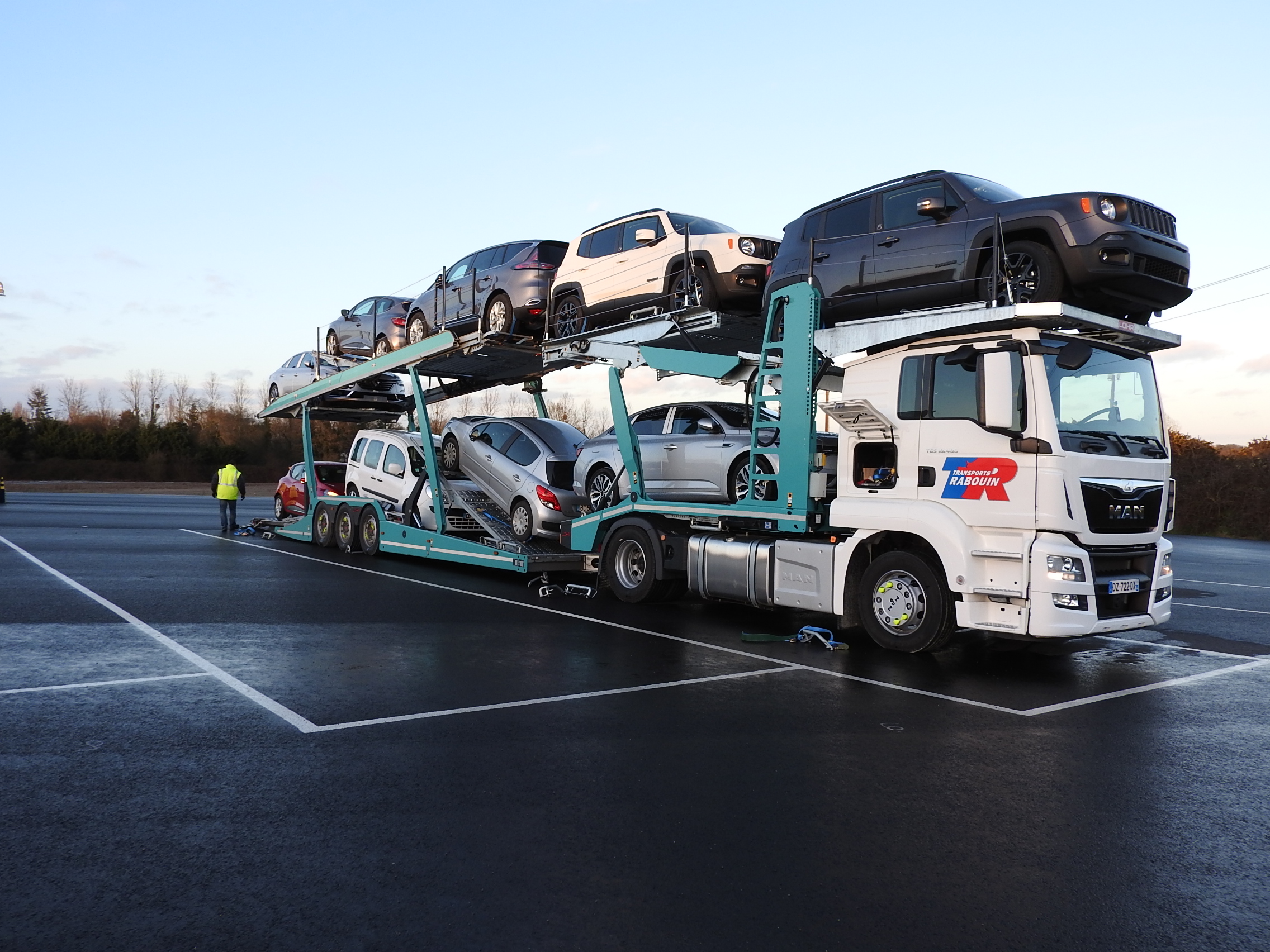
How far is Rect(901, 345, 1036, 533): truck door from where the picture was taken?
7844 millimetres

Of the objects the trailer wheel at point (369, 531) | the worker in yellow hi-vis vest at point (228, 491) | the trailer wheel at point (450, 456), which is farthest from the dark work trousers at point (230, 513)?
the trailer wheel at point (450, 456)

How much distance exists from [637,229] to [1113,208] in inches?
217

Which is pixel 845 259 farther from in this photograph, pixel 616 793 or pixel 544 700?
pixel 616 793

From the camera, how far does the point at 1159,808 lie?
15.9 ft

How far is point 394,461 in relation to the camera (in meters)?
16.1

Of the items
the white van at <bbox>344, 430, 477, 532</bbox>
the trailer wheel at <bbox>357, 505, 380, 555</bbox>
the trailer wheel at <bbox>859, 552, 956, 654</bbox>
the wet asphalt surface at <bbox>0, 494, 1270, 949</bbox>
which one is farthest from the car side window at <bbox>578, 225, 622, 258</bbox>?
the trailer wheel at <bbox>357, 505, 380, 555</bbox>

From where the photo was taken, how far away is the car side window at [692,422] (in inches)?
456

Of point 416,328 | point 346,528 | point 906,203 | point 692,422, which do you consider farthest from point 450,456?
point 906,203

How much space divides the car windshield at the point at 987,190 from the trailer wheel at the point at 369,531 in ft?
35.6

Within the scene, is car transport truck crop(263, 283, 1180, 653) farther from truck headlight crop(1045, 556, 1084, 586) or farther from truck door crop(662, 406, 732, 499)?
truck door crop(662, 406, 732, 499)

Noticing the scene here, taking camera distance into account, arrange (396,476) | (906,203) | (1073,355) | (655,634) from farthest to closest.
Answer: (396,476) < (655,634) < (906,203) < (1073,355)

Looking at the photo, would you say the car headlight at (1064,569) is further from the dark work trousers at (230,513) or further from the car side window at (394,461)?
the dark work trousers at (230,513)

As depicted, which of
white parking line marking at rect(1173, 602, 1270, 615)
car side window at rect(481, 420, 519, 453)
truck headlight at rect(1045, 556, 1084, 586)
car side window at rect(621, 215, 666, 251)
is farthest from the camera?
car side window at rect(481, 420, 519, 453)

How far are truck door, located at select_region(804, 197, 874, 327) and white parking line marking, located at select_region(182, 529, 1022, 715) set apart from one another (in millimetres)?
3298
